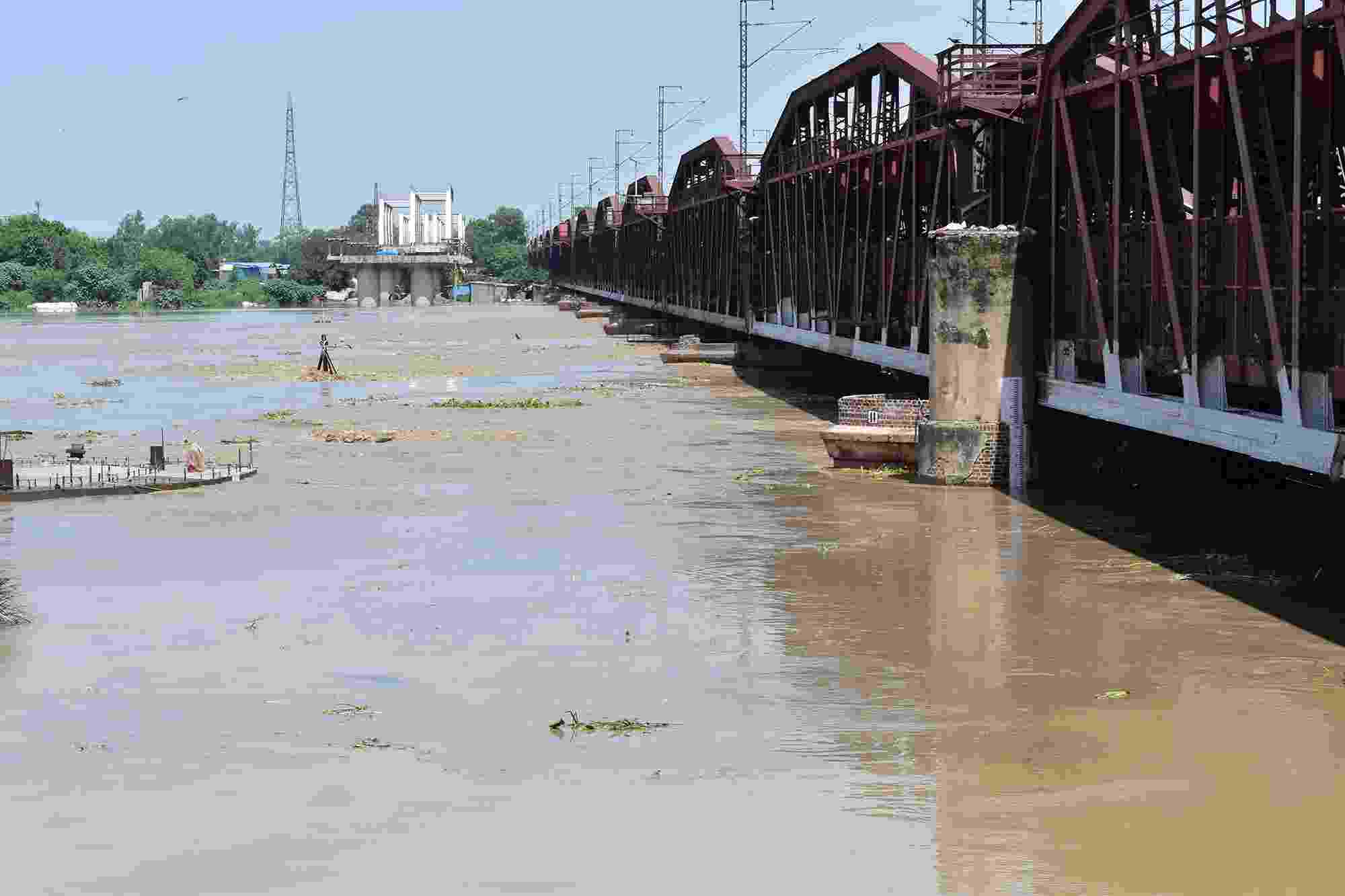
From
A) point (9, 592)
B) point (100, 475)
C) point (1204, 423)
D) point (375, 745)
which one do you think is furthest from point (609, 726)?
point (100, 475)

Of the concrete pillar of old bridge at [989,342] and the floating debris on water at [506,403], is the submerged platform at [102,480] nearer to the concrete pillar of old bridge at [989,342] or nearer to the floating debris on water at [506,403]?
the concrete pillar of old bridge at [989,342]

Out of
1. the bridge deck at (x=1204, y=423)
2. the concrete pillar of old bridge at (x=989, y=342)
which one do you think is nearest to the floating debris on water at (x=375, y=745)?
the bridge deck at (x=1204, y=423)

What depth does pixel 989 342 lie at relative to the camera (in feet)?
A: 117

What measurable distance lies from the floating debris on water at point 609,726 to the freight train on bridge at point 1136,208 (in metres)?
8.89

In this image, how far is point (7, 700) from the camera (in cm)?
1964

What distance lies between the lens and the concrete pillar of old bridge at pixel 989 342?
35.8m

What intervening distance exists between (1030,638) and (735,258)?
60.1m

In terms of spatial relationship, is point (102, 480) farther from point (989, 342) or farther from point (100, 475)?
point (989, 342)

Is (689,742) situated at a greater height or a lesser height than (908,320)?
lesser

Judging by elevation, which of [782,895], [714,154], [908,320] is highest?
[714,154]

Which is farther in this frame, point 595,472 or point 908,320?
point 908,320

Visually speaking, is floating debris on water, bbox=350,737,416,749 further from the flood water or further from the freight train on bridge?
the freight train on bridge

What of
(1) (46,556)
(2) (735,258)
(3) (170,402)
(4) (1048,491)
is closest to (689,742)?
(1) (46,556)

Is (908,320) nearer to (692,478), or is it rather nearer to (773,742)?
(692,478)
